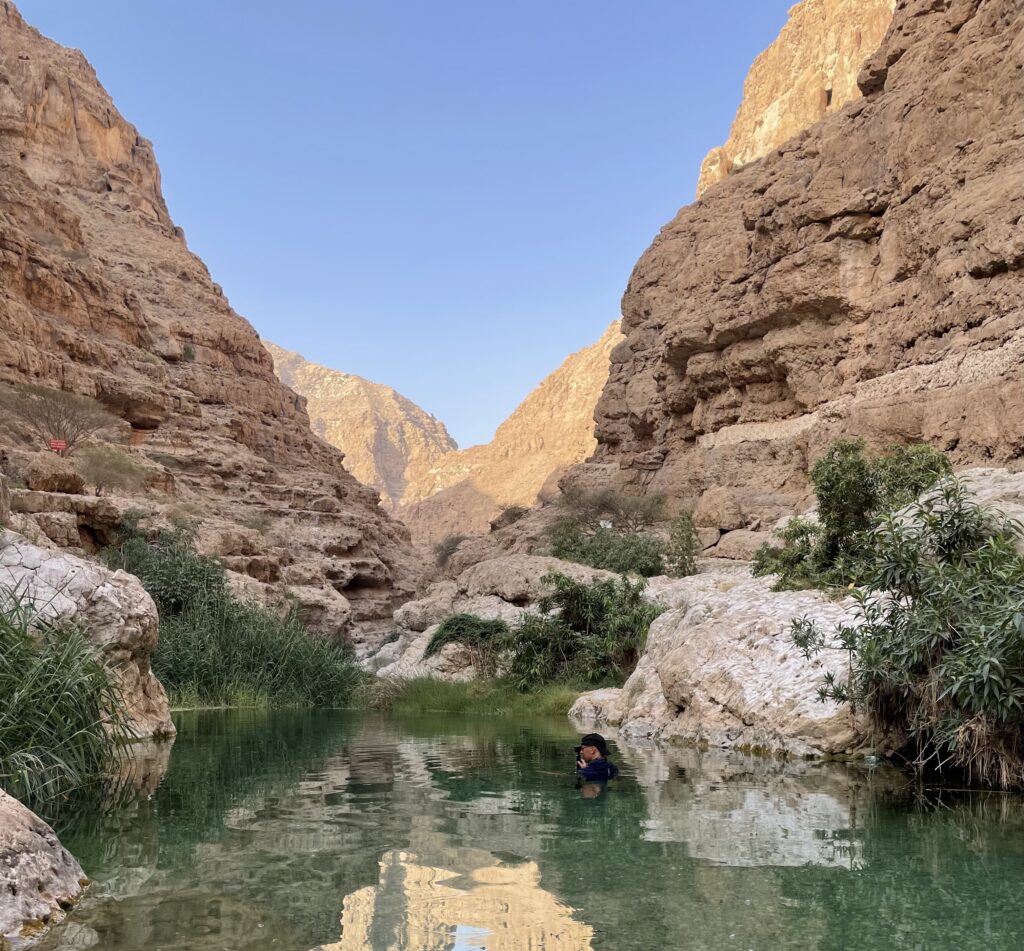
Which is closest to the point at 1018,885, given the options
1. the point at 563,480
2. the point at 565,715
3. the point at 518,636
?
the point at 565,715

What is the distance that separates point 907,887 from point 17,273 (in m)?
49.7

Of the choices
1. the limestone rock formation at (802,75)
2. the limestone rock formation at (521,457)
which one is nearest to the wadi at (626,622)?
the limestone rock formation at (802,75)

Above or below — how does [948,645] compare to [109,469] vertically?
below

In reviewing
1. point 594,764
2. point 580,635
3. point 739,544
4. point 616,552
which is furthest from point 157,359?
point 594,764

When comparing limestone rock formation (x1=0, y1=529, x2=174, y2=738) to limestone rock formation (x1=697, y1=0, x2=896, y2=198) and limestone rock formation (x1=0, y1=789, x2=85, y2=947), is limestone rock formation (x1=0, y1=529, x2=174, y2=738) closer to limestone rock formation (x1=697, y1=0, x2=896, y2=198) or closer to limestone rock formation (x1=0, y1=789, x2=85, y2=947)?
limestone rock formation (x1=0, y1=789, x2=85, y2=947)

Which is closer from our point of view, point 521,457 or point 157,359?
point 157,359

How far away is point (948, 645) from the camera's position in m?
7.01

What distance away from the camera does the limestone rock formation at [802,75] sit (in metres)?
69.4

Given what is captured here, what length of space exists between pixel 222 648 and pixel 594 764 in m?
11.6

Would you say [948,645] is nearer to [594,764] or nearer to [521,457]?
[594,764]

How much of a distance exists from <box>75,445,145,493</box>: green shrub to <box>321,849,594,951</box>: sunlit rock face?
1155 inches

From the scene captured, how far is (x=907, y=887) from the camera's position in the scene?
413cm

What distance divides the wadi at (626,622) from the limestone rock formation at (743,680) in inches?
2.1

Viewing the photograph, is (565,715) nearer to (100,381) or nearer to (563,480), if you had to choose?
(563,480)
